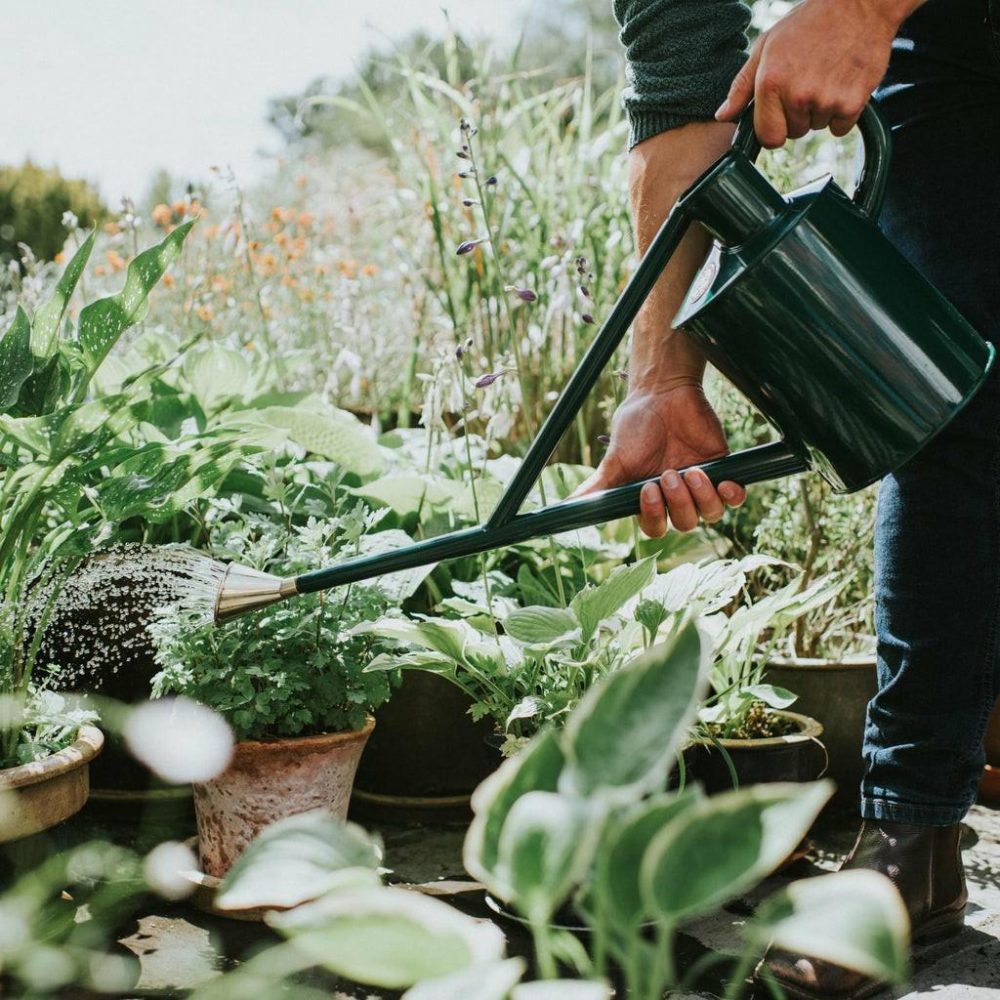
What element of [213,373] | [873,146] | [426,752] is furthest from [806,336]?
[213,373]

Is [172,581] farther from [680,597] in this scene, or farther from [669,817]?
[669,817]

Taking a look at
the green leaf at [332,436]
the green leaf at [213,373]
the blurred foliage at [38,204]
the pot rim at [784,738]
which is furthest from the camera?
the blurred foliage at [38,204]

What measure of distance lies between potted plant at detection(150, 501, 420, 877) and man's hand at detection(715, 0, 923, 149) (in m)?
0.79

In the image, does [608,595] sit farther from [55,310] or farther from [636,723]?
[636,723]

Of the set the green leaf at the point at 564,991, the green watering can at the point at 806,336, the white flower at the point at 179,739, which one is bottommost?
the white flower at the point at 179,739

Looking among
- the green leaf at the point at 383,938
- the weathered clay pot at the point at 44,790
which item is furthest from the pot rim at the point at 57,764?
the green leaf at the point at 383,938

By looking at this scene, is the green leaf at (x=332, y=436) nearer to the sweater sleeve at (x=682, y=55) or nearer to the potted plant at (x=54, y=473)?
the potted plant at (x=54, y=473)

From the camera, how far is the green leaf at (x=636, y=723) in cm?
39

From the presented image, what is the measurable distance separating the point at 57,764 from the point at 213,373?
3.21 ft

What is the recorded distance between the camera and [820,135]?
3.16 meters

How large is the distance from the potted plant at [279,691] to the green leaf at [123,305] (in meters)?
0.32

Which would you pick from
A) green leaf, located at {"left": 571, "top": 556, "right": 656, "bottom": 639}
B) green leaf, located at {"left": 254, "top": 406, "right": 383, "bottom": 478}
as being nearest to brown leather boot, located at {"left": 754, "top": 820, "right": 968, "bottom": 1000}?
green leaf, located at {"left": 571, "top": 556, "right": 656, "bottom": 639}

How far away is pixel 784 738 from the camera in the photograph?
1.55 metres

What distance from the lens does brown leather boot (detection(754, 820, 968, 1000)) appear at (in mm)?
1270
